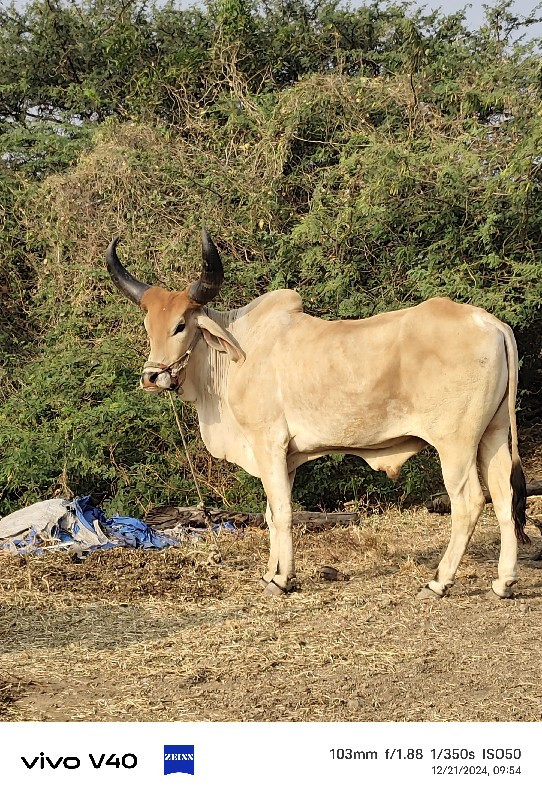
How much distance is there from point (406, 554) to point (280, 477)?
1.41 meters

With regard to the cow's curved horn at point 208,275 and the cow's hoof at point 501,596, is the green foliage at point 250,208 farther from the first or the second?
the cow's hoof at point 501,596

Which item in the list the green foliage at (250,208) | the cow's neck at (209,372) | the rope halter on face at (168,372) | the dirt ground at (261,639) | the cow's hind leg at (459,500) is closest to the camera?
the dirt ground at (261,639)

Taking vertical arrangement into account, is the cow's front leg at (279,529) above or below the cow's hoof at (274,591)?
above

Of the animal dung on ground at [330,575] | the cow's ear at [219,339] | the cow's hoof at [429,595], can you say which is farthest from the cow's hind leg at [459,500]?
the cow's ear at [219,339]

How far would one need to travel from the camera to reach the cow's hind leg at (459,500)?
5578 mm

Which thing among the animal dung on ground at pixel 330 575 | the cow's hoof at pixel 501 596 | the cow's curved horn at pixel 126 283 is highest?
the cow's curved horn at pixel 126 283

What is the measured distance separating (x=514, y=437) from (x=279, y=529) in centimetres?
140

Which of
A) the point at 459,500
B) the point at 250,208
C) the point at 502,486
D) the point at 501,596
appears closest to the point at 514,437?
the point at 502,486

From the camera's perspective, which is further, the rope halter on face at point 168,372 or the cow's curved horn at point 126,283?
the cow's curved horn at point 126,283

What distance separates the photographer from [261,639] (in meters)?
4.92

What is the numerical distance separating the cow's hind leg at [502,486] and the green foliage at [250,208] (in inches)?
108

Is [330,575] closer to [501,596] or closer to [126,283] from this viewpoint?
[501,596]
